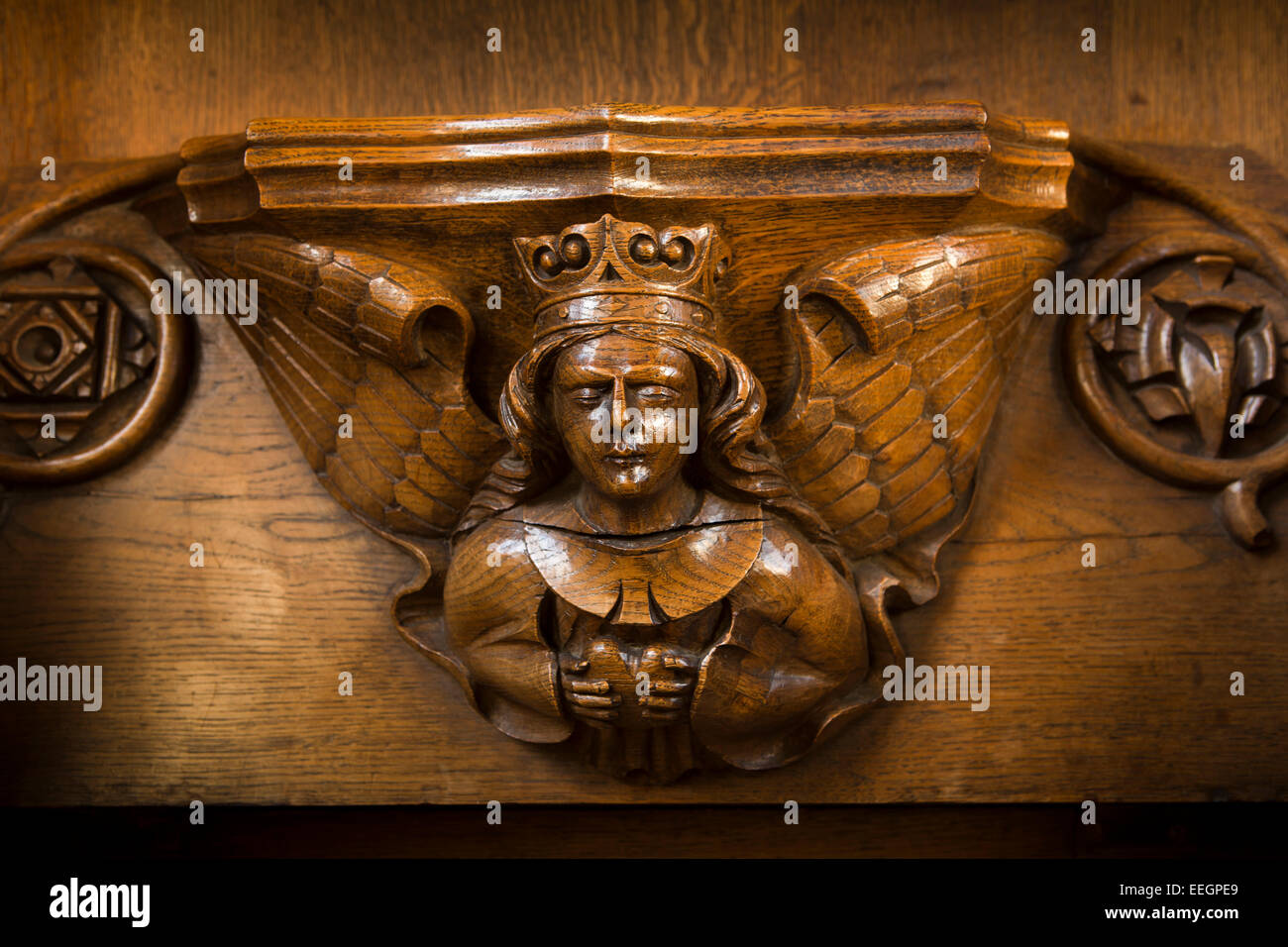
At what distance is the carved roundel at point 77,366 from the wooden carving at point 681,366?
0.40 ft

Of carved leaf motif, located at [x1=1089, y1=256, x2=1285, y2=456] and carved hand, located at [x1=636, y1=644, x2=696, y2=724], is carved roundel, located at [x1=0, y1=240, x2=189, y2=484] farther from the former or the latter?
carved leaf motif, located at [x1=1089, y1=256, x2=1285, y2=456]

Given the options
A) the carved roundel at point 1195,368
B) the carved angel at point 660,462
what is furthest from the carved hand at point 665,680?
the carved roundel at point 1195,368

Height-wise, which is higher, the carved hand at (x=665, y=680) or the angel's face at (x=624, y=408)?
the angel's face at (x=624, y=408)

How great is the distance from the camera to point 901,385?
1253mm

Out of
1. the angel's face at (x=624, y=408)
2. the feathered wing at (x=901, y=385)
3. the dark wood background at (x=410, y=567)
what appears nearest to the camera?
the angel's face at (x=624, y=408)

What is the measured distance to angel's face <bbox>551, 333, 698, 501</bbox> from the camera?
3.66ft

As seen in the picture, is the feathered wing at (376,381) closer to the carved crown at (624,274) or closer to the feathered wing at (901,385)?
the carved crown at (624,274)

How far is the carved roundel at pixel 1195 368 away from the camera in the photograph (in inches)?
53.4

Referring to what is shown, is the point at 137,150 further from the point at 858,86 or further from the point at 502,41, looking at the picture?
the point at 858,86

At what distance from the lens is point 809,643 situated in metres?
1.25

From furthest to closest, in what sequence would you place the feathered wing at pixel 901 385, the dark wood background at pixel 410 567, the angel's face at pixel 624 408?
the dark wood background at pixel 410 567 → the feathered wing at pixel 901 385 → the angel's face at pixel 624 408

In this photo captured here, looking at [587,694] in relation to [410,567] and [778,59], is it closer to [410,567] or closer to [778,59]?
[410,567]

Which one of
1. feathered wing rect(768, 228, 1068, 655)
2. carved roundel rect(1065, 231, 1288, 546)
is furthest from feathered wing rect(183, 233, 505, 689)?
carved roundel rect(1065, 231, 1288, 546)
